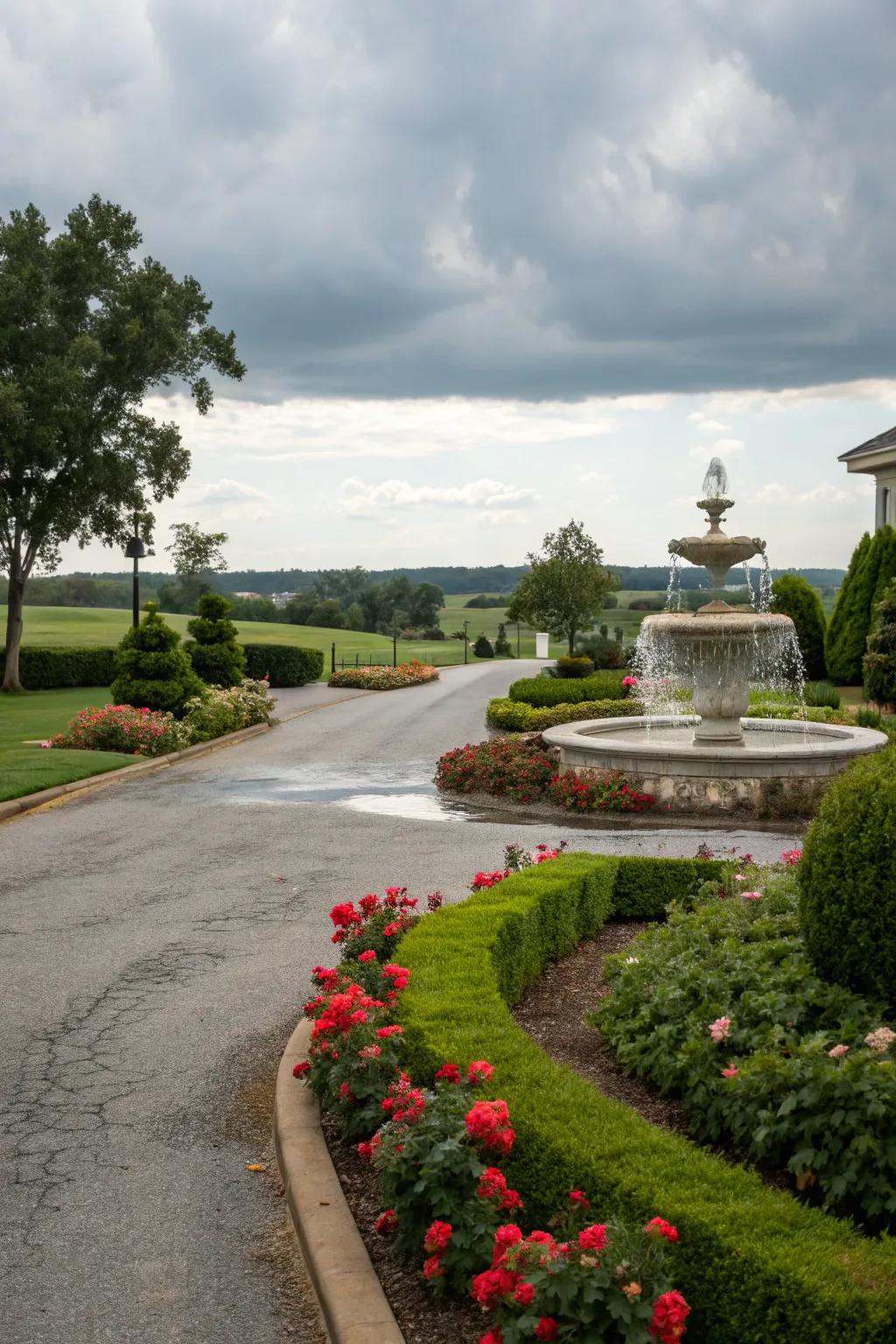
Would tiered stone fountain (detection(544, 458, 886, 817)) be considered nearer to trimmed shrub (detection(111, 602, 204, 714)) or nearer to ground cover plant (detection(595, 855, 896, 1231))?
ground cover plant (detection(595, 855, 896, 1231))

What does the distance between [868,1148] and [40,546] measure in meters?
37.6

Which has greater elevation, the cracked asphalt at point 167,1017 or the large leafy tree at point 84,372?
the large leafy tree at point 84,372

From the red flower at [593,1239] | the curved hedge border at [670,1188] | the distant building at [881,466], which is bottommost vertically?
the curved hedge border at [670,1188]

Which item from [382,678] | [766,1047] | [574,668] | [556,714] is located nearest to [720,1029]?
[766,1047]

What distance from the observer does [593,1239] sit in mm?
3201

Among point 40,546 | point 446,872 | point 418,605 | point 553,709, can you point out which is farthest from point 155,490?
point 418,605

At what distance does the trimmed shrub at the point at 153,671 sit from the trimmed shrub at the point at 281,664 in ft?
43.1

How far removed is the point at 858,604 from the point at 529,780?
19211 millimetres

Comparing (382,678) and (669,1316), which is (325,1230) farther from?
(382,678)

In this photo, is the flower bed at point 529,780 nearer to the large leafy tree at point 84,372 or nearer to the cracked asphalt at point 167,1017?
the cracked asphalt at point 167,1017

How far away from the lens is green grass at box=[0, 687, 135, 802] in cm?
1596

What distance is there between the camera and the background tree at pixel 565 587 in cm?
4809

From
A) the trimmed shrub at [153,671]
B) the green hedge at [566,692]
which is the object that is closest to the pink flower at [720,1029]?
the trimmed shrub at [153,671]

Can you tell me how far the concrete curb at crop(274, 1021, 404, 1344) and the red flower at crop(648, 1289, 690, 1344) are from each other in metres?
0.87
